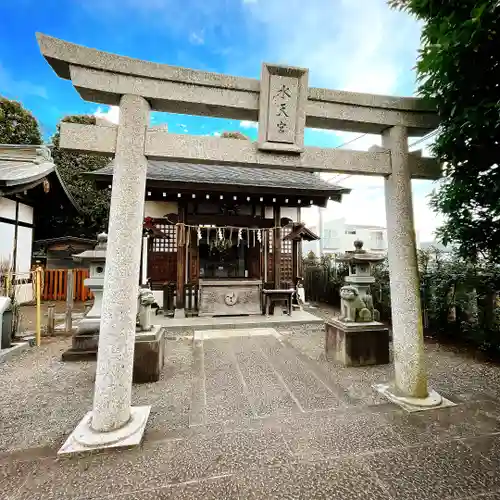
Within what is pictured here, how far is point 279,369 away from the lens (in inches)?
161

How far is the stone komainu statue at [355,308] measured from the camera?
4.40 metres

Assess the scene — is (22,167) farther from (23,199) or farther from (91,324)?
(91,324)

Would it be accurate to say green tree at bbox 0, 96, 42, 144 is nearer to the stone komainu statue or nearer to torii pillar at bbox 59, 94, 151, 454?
torii pillar at bbox 59, 94, 151, 454

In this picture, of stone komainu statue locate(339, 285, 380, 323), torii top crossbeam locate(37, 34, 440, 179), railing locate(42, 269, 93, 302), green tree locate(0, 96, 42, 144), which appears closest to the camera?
torii top crossbeam locate(37, 34, 440, 179)

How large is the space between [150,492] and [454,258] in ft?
21.2

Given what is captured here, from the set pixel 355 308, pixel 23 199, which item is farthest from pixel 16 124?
pixel 355 308

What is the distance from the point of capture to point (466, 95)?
2.49m

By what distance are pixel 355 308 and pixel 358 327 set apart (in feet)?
1.10

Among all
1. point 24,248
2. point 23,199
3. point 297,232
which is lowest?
point 24,248

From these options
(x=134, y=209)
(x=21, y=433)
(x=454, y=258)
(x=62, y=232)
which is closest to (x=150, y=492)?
(x=21, y=433)

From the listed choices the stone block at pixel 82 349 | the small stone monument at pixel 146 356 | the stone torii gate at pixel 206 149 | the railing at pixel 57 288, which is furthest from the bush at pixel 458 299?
the railing at pixel 57 288

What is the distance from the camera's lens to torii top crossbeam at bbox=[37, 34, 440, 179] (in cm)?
245

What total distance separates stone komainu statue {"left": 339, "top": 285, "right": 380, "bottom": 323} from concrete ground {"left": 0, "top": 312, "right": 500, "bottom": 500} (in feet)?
2.61

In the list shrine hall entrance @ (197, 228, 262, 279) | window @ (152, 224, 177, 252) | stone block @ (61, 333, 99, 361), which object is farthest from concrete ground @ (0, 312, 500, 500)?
shrine hall entrance @ (197, 228, 262, 279)
